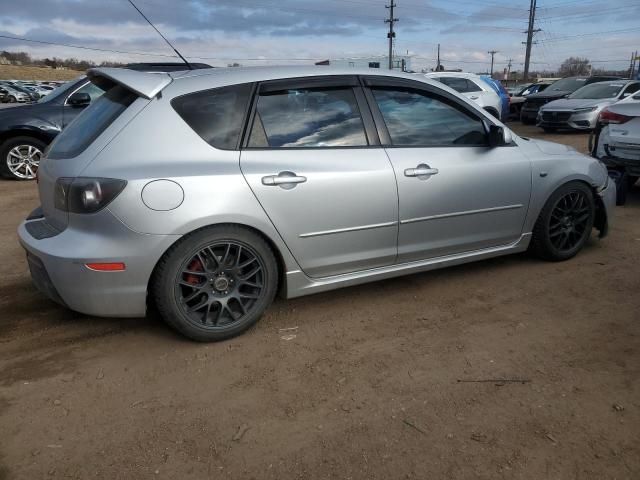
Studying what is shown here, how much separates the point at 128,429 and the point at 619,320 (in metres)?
3.01

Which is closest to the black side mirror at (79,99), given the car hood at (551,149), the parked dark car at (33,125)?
the parked dark car at (33,125)

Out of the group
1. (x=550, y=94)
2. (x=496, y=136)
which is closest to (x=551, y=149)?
(x=496, y=136)

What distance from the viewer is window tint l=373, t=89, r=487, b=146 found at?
139 inches

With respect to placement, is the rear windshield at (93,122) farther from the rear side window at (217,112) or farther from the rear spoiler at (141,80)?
the rear side window at (217,112)

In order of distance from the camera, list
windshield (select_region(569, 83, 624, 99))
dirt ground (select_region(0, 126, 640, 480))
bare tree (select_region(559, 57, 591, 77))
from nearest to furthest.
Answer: dirt ground (select_region(0, 126, 640, 480)) → windshield (select_region(569, 83, 624, 99)) → bare tree (select_region(559, 57, 591, 77))

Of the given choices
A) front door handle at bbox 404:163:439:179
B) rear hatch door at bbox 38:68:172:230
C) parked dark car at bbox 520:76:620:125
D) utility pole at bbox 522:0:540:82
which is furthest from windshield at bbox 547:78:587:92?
utility pole at bbox 522:0:540:82

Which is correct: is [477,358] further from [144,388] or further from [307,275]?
[144,388]

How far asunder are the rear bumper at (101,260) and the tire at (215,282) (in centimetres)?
10

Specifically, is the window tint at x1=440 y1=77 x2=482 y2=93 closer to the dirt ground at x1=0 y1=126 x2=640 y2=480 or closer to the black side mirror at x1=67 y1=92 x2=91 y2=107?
the black side mirror at x1=67 y1=92 x2=91 y2=107

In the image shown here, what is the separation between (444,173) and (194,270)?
182cm

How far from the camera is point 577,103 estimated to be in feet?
46.9

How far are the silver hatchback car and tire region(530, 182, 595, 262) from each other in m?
0.37

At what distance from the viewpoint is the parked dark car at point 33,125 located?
795 cm

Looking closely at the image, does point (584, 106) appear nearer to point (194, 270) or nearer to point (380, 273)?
point (380, 273)
